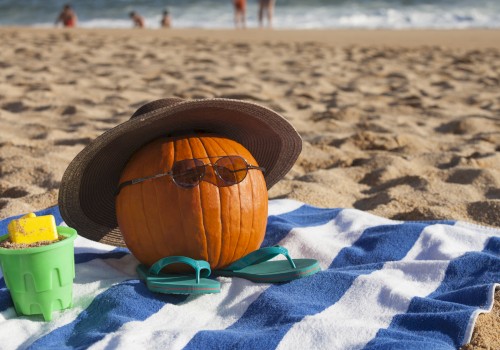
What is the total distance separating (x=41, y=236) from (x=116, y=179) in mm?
537

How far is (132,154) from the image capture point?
240 centimetres

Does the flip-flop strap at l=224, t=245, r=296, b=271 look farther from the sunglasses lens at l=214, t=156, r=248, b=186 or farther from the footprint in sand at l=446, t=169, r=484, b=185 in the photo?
the footprint in sand at l=446, t=169, r=484, b=185

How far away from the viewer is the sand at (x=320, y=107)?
3418mm

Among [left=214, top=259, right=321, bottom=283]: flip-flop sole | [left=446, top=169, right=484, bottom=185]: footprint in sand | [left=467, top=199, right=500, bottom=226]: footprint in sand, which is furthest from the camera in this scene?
[left=446, top=169, right=484, bottom=185]: footprint in sand

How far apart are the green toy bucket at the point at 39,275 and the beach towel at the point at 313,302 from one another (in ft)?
0.15

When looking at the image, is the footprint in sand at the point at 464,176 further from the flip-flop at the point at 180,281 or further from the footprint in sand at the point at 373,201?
the flip-flop at the point at 180,281

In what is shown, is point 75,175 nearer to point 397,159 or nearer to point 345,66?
point 397,159

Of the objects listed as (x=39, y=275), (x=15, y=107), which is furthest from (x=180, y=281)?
(x=15, y=107)

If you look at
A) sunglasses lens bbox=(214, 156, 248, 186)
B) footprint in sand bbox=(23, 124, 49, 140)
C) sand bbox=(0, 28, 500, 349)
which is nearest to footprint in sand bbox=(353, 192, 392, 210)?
sand bbox=(0, 28, 500, 349)

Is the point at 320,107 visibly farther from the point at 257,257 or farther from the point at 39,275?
the point at 39,275

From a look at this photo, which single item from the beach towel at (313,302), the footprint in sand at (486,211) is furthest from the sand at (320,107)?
the beach towel at (313,302)

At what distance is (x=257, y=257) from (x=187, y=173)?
398 mm

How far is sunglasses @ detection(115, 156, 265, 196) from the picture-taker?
2160 mm

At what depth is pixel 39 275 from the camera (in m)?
1.95
